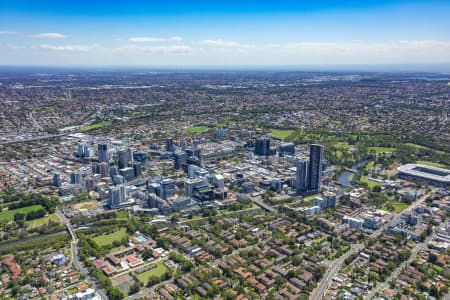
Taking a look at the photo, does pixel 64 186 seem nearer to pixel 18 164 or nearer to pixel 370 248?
pixel 18 164

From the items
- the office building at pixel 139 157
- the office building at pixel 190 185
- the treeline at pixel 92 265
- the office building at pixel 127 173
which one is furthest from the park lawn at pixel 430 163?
the treeline at pixel 92 265

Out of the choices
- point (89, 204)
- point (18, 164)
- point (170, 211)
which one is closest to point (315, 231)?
point (170, 211)

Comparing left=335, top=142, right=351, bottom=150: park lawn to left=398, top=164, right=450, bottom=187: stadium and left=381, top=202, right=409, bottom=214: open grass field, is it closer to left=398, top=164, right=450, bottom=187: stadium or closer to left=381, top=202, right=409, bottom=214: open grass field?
left=398, top=164, right=450, bottom=187: stadium

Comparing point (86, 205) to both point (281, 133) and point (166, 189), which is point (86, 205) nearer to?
point (166, 189)

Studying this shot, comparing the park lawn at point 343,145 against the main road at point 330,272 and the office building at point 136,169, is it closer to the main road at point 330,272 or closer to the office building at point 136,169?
the office building at point 136,169

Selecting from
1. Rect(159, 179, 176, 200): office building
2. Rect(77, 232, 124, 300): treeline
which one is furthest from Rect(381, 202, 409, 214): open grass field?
Rect(77, 232, 124, 300): treeline
